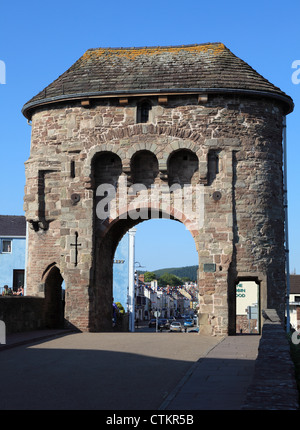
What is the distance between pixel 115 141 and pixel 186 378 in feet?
41.4

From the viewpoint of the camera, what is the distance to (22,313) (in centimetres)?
1880

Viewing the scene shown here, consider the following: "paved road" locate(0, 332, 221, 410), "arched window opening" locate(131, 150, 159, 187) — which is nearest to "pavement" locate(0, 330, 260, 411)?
"paved road" locate(0, 332, 221, 410)

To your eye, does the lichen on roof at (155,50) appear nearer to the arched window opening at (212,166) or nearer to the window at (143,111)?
the window at (143,111)

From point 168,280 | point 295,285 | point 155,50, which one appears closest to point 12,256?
point 295,285

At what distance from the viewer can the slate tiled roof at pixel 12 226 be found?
162 ft

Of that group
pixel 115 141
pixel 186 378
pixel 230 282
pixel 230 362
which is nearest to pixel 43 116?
pixel 115 141

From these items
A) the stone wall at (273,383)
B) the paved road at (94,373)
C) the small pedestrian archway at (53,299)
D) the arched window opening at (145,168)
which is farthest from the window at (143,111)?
the stone wall at (273,383)

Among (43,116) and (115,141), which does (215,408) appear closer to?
(115,141)

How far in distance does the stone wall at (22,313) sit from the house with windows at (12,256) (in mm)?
28557

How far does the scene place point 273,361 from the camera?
23.3 ft

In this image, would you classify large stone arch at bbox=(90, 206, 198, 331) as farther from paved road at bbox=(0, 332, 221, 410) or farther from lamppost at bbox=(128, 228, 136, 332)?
lamppost at bbox=(128, 228, 136, 332)

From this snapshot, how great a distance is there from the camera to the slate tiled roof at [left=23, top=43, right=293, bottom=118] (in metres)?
20.5

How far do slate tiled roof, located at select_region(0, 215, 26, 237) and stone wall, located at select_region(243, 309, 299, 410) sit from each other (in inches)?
1674

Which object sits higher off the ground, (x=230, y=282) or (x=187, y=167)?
(x=187, y=167)
